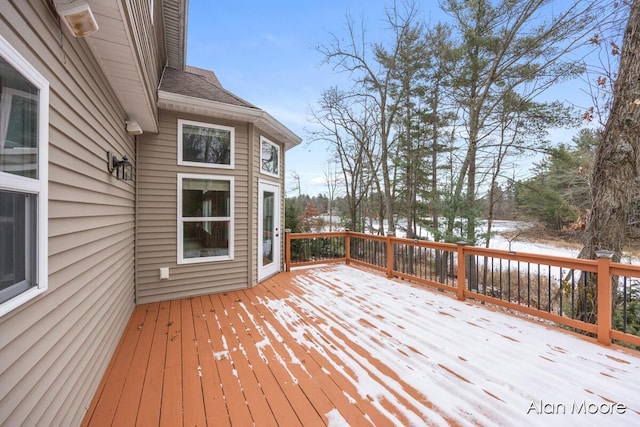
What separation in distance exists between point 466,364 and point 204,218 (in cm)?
385

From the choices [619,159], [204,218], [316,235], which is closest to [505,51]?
[619,159]

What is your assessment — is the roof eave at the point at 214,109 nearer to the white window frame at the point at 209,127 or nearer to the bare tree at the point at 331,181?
the white window frame at the point at 209,127

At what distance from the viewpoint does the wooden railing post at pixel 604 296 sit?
8.63 ft

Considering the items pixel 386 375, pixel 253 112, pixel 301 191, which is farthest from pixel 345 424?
pixel 301 191

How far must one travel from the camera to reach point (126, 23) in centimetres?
170

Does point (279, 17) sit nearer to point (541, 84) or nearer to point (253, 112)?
point (253, 112)

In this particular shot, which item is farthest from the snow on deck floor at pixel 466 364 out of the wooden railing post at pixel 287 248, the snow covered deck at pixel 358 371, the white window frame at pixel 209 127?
the white window frame at pixel 209 127

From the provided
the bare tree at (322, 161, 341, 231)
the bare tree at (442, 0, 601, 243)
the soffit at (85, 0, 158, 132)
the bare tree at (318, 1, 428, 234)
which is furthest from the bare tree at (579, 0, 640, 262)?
the bare tree at (322, 161, 341, 231)

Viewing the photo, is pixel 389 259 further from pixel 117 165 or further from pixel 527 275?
pixel 117 165

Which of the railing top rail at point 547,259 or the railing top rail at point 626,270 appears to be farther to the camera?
the railing top rail at point 547,259

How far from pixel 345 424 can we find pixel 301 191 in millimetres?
16081

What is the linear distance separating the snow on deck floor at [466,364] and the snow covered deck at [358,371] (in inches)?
0.4

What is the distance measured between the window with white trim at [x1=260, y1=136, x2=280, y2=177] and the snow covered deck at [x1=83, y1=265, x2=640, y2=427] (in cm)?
260

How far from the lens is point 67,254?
64.7 inches
